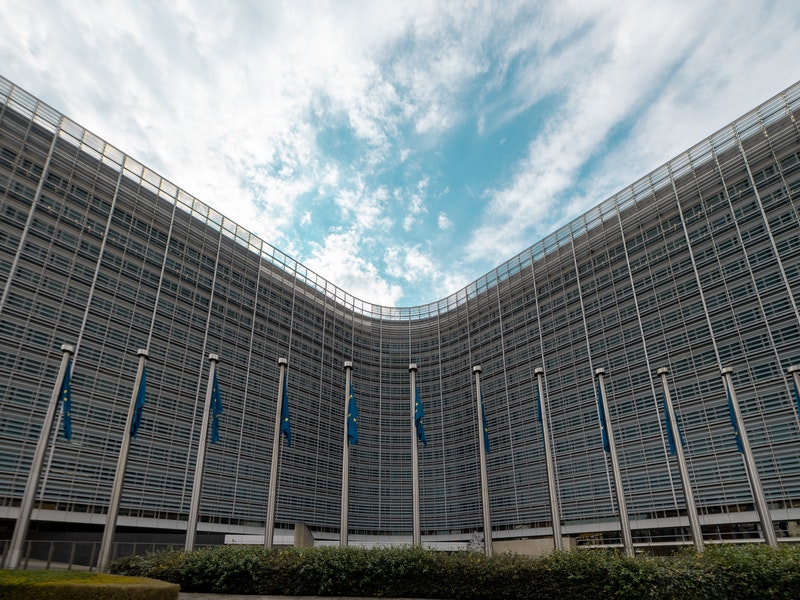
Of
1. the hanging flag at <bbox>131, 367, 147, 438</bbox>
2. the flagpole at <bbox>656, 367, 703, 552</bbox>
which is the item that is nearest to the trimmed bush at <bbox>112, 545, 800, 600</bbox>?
the hanging flag at <bbox>131, 367, 147, 438</bbox>

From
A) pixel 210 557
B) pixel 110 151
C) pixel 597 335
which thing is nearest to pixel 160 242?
pixel 110 151

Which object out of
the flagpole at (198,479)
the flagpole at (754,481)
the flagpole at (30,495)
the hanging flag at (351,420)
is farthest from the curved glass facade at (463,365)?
the hanging flag at (351,420)

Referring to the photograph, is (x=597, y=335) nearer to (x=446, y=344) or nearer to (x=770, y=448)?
(x=770, y=448)

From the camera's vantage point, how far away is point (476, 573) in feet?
60.1

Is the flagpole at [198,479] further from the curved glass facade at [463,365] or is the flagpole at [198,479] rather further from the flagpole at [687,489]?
the flagpole at [687,489]

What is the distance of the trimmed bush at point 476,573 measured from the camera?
16047 mm

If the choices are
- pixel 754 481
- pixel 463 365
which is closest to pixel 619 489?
pixel 754 481

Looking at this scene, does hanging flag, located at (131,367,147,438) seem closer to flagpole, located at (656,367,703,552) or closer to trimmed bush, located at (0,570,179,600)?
trimmed bush, located at (0,570,179,600)

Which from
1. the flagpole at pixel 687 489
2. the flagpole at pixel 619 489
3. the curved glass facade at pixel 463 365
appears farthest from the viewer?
the curved glass facade at pixel 463 365

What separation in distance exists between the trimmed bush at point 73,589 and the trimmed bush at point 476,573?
494 cm

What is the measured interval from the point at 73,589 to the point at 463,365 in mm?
58564

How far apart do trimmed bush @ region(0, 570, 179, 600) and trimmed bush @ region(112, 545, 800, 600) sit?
4.94m

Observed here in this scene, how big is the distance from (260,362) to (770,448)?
154 ft

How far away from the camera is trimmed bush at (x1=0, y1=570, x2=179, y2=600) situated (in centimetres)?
1348
